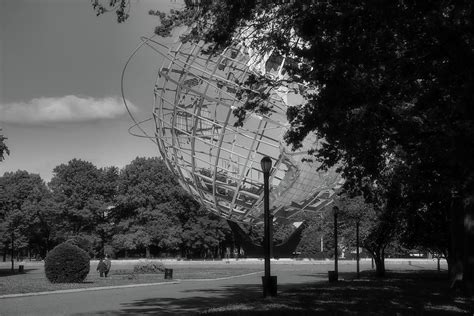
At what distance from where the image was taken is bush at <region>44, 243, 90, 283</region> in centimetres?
2773

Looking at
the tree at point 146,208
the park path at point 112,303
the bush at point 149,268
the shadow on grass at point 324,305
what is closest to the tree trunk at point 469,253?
the shadow on grass at point 324,305

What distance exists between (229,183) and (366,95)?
22.4 metres

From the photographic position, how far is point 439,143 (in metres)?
10.1

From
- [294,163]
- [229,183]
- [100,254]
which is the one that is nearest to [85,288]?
[229,183]

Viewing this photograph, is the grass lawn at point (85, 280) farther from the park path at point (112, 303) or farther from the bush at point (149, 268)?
the park path at point (112, 303)

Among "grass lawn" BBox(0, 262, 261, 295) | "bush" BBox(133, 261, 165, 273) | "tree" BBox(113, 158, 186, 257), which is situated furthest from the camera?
"tree" BBox(113, 158, 186, 257)

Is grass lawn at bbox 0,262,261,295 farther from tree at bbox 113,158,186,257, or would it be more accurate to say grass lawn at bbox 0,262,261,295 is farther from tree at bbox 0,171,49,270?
tree at bbox 0,171,49,270

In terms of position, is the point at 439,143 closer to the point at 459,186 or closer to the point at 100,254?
the point at 459,186

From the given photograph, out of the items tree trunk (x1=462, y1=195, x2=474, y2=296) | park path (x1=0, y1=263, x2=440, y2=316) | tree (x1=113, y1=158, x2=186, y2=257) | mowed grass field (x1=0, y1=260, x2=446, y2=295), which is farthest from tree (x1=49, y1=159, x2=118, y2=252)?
tree trunk (x1=462, y1=195, x2=474, y2=296)

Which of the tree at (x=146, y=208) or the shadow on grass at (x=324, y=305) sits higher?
the tree at (x=146, y=208)

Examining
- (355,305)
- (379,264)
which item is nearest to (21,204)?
(379,264)

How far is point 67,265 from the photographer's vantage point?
27.9 m

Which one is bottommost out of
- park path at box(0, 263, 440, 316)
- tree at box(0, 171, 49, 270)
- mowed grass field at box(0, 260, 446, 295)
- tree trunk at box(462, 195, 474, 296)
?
mowed grass field at box(0, 260, 446, 295)

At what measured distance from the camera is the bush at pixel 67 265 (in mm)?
27734
